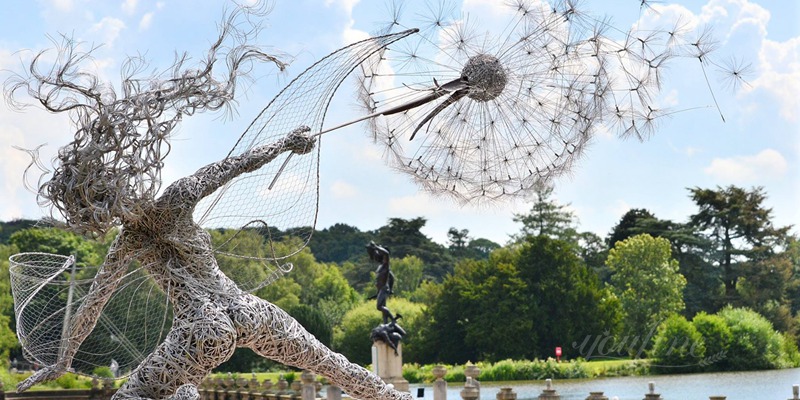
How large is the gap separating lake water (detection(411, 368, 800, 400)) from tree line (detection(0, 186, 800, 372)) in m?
2.31

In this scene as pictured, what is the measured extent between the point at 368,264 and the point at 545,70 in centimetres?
3805

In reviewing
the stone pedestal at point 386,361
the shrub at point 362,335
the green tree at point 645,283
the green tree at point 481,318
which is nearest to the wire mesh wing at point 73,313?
the stone pedestal at point 386,361

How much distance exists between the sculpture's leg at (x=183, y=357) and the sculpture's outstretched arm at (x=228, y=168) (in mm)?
912

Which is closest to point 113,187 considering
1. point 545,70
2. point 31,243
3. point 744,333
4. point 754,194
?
point 545,70

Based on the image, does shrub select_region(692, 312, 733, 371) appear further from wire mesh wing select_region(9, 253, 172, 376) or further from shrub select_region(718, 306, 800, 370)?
wire mesh wing select_region(9, 253, 172, 376)

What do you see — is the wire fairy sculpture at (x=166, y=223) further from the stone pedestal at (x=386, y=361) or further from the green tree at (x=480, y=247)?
the green tree at (x=480, y=247)

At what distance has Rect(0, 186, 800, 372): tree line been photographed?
117 ft

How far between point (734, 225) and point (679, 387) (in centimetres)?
1692

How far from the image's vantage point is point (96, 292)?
9398mm

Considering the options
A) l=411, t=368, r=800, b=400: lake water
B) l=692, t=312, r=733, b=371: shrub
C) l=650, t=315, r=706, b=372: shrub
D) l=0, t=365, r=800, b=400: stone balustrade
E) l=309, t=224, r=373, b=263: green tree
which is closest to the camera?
l=0, t=365, r=800, b=400: stone balustrade

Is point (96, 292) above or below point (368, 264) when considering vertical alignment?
below

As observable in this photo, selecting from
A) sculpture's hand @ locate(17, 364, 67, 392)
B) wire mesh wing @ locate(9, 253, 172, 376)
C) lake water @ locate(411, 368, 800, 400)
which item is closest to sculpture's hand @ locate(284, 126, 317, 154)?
wire mesh wing @ locate(9, 253, 172, 376)

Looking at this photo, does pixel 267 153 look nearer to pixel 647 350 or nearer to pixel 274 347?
pixel 274 347

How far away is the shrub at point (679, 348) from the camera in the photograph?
31.4 metres
